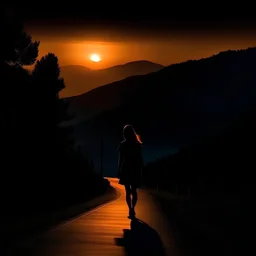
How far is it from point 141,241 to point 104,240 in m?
0.66

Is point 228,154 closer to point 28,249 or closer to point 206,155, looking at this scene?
point 206,155

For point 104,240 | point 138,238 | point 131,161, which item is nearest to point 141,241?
point 138,238

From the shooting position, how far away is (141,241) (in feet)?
43.1

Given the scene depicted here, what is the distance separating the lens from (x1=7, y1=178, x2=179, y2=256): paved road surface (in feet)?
38.0

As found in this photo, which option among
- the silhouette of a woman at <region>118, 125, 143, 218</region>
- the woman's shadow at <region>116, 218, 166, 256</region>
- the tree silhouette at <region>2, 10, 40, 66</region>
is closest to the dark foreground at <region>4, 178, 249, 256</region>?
the woman's shadow at <region>116, 218, 166, 256</region>

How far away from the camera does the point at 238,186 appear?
42.5m

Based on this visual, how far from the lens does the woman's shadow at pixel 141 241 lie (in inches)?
463

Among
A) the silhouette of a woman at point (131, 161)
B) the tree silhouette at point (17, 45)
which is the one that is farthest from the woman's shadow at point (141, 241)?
the tree silhouette at point (17, 45)

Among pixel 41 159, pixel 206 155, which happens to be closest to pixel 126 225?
pixel 41 159

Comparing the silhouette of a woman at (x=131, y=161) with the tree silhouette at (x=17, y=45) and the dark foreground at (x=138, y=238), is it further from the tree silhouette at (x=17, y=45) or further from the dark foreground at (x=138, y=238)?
the tree silhouette at (x=17, y=45)

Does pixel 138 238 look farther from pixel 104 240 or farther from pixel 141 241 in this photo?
pixel 104 240

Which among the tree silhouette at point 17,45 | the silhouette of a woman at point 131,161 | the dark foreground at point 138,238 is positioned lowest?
the dark foreground at point 138,238

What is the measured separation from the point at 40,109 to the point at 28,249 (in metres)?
30.1

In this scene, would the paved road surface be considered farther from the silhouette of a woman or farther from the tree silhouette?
the tree silhouette
